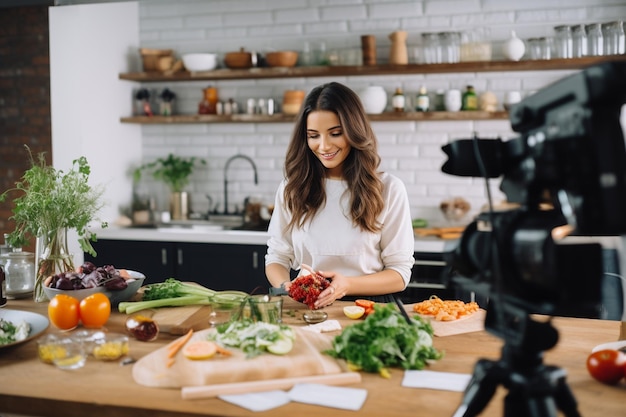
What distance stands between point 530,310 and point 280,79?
4.39 metres

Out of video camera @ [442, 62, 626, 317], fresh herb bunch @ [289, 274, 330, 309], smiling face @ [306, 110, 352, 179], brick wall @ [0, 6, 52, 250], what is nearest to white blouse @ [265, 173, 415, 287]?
smiling face @ [306, 110, 352, 179]

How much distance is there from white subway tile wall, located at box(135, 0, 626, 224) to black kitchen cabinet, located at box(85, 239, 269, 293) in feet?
2.65

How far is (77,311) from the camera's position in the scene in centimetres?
218

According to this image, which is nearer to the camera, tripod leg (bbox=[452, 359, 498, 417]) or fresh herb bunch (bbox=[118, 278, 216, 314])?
tripod leg (bbox=[452, 359, 498, 417])

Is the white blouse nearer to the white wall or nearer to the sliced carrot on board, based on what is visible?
the sliced carrot on board

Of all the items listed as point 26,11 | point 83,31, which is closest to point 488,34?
point 83,31

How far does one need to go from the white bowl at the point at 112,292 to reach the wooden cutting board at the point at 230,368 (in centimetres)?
64

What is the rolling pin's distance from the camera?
1.62 m

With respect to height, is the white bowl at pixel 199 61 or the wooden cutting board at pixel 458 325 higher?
the white bowl at pixel 199 61

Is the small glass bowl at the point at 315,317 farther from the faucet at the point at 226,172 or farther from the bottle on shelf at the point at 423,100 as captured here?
the faucet at the point at 226,172

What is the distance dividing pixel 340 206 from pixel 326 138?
1.04ft

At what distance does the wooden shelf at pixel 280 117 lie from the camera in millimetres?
4816

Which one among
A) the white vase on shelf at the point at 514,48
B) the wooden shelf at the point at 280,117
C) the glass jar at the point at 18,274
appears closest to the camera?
the glass jar at the point at 18,274

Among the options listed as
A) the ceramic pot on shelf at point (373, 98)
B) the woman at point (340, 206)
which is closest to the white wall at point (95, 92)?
the ceramic pot on shelf at point (373, 98)
